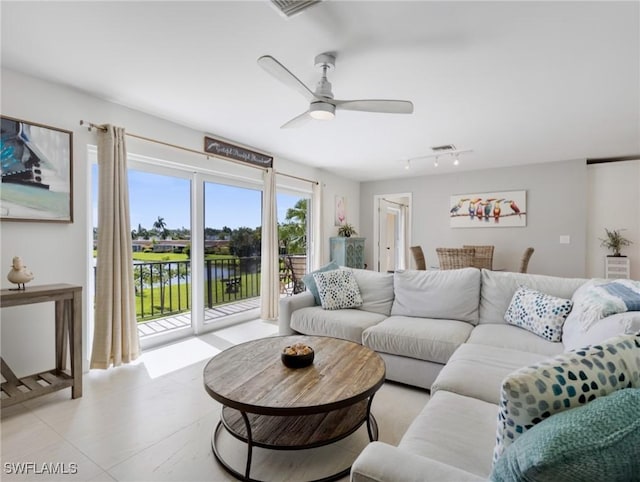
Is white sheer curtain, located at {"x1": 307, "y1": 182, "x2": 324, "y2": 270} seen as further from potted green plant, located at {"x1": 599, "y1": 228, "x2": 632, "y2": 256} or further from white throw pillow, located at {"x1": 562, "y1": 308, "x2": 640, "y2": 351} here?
potted green plant, located at {"x1": 599, "y1": 228, "x2": 632, "y2": 256}

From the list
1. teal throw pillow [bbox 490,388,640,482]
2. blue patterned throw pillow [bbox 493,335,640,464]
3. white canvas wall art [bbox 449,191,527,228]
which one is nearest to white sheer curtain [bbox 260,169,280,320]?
white canvas wall art [bbox 449,191,527,228]

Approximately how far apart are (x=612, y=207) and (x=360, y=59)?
4.96 m

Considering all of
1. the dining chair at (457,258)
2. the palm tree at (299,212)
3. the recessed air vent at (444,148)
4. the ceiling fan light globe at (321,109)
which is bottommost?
the dining chair at (457,258)

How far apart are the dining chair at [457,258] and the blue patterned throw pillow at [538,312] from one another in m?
1.96

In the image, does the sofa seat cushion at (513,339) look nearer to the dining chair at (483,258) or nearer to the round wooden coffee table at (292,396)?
the round wooden coffee table at (292,396)

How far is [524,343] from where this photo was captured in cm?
224

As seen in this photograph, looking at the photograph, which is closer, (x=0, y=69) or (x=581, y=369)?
(x=581, y=369)

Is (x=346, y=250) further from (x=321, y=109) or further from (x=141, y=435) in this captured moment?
(x=141, y=435)

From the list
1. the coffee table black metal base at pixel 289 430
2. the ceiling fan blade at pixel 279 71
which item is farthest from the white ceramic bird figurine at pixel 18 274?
the ceiling fan blade at pixel 279 71

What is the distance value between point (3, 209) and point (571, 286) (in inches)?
173

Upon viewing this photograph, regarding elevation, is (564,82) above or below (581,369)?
above

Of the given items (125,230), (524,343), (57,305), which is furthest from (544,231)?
(57,305)

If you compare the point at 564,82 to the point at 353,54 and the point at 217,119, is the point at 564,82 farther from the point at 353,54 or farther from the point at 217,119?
the point at 217,119

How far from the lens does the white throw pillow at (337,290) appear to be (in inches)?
128
